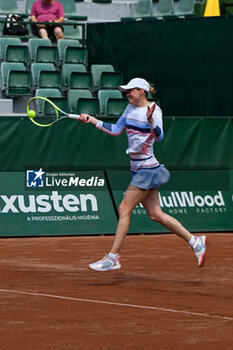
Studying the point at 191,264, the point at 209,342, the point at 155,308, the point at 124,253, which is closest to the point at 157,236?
the point at 124,253

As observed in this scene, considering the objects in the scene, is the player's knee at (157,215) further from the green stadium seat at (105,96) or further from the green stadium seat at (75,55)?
the green stadium seat at (75,55)

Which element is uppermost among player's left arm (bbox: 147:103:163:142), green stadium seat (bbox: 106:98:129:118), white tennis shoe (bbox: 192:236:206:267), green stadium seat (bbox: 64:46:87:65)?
player's left arm (bbox: 147:103:163:142)

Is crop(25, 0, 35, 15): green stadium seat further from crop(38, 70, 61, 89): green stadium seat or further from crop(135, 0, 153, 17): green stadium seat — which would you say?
crop(38, 70, 61, 89): green stadium seat

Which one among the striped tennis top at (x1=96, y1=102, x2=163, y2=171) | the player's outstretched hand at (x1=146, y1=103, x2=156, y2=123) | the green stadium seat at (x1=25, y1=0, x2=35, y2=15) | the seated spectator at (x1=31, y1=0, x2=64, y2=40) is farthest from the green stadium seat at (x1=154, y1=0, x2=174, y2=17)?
the player's outstretched hand at (x1=146, y1=103, x2=156, y2=123)

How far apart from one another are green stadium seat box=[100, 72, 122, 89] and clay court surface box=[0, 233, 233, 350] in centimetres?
699

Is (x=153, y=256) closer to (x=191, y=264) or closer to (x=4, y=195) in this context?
(x=191, y=264)

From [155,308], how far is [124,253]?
431cm

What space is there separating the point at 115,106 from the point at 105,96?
0.52m

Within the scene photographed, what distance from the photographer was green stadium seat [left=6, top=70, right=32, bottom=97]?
56.7 feet

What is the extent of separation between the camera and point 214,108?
685 inches

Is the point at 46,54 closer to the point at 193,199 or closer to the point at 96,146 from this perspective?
the point at 96,146

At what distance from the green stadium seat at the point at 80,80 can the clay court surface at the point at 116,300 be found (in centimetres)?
668

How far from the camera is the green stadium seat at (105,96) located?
55.9 ft

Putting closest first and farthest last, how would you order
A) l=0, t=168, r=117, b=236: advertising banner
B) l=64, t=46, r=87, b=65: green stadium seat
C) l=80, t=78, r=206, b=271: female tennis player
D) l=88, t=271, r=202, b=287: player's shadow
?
l=80, t=78, r=206, b=271: female tennis player → l=88, t=271, r=202, b=287: player's shadow → l=0, t=168, r=117, b=236: advertising banner → l=64, t=46, r=87, b=65: green stadium seat
